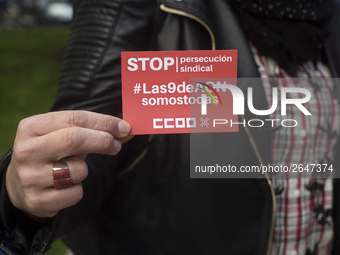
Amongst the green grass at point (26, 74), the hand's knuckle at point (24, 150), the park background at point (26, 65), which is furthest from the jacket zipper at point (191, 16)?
the green grass at point (26, 74)

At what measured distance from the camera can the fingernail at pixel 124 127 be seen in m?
0.59

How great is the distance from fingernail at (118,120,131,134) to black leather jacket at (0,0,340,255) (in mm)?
158

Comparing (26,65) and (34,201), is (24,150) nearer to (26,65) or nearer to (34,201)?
(34,201)

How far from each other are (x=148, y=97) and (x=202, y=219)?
1.29ft

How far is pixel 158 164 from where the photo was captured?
820mm

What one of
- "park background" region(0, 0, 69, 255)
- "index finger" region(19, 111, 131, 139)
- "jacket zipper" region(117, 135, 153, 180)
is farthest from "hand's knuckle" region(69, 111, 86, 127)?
"park background" region(0, 0, 69, 255)

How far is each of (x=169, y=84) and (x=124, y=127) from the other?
13cm

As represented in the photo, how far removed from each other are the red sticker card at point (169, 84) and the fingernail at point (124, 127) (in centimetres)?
1

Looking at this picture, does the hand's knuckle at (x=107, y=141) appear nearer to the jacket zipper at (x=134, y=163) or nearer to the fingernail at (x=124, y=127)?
the fingernail at (x=124, y=127)

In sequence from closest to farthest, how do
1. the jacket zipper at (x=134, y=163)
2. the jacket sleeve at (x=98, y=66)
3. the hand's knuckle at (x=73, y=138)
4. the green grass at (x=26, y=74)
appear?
the hand's knuckle at (x=73, y=138)
the jacket sleeve at (x=98, y=66)
the jacket zipper at (x=134, y=163)
the green grass at (x=26, y=74)

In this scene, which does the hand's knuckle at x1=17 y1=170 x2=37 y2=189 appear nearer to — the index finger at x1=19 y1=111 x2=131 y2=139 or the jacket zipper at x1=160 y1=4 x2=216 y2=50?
the index finger at x1=19 y1=111 x2=131 y2=139

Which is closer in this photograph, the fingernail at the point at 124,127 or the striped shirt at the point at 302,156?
the fingernail at the point at 124,127

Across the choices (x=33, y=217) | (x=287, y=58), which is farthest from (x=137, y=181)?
(x=287, y=58)

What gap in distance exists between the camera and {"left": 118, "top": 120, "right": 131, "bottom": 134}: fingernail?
59 centimetres
